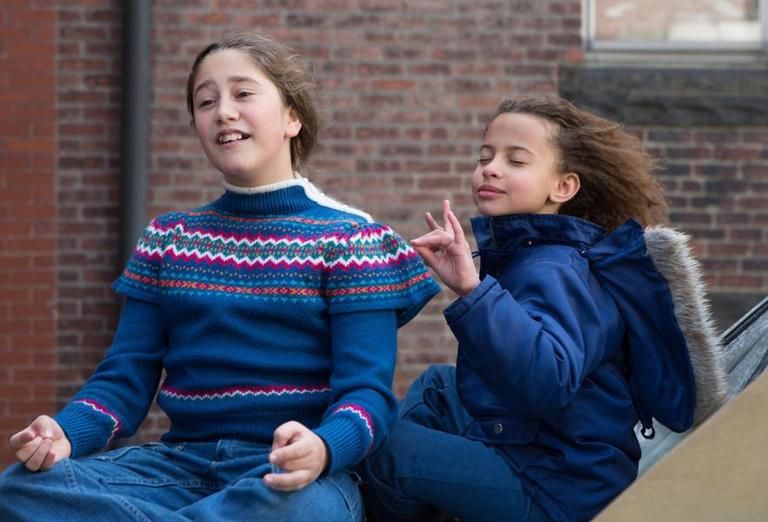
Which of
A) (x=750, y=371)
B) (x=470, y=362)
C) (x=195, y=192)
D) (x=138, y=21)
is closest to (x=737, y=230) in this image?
(x=195, y=192)

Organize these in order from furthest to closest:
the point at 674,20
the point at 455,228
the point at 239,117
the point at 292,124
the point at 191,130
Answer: the point at 674,20 < the point at 191,130 < the point at 292,124 < the point at 239,117 < the point at 455,228

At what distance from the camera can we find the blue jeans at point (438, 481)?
2.60 m

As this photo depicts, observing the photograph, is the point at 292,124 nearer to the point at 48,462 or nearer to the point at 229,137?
the point at 229,137

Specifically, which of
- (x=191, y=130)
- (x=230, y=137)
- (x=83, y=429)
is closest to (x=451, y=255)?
(x=230, y=137)

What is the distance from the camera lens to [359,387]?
102 inches

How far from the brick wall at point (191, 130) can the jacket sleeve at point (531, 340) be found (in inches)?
142

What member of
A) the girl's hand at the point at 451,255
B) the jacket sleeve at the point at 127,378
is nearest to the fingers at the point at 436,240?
the girl's hand at the point at 451,255

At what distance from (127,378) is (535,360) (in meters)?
0.89

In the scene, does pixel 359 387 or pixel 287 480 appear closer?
pixel 287 480

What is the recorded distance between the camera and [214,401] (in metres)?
2.68

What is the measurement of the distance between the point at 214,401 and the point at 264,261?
0.95ft

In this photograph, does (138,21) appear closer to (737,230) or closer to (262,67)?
(737,230)

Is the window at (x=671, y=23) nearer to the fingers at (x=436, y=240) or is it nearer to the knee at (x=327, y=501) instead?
the fingers at (x=436, y=240)

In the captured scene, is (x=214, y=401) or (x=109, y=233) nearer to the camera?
Result: (x=214, y=401)
